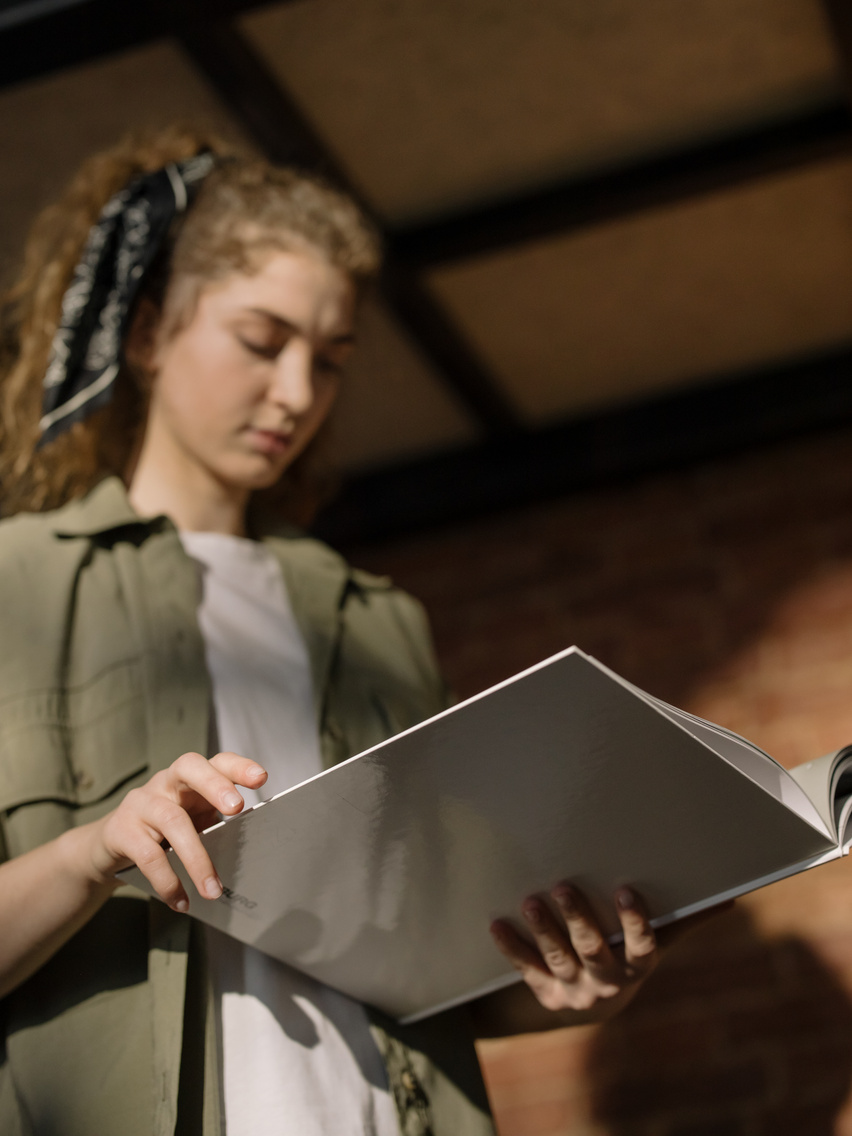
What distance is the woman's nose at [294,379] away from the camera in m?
1.49

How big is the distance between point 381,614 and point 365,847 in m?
0.72

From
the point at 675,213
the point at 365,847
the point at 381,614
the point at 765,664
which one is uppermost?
the point at 365,847

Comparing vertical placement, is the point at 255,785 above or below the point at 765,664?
above

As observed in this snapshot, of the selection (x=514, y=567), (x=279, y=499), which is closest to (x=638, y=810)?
(x=279, y=499)

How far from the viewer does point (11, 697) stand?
1219 millimetres

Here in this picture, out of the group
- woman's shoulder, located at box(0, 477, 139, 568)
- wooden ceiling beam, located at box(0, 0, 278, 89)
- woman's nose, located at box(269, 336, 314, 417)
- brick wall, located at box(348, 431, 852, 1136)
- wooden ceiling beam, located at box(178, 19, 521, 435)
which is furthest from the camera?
brick wall, located at box(348, 431, 852, 1136)

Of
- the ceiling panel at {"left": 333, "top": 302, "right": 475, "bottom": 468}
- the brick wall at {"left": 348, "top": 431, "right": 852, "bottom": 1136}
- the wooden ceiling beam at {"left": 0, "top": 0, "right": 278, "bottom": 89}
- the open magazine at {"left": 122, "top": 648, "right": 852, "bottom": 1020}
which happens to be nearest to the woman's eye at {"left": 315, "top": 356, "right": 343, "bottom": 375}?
the wooden ceiling beam at {"left": 0, "top": 0, "right": 278, "bottom": 89}

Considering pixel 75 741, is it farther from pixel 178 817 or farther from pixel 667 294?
pixel 667 294

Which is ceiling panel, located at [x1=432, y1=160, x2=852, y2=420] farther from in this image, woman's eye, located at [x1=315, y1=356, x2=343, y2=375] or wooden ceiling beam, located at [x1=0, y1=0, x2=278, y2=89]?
woman's eye, located at [x1=315, y1=356, x2=343, y2=375]

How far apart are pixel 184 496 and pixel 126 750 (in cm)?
44

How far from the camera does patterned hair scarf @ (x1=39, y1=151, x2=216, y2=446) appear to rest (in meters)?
1.56

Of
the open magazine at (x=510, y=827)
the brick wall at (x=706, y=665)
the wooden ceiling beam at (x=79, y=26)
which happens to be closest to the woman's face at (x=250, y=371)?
the wooden ceiling beam at (x=79, y=26)

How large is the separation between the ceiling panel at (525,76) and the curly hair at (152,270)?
0.32m

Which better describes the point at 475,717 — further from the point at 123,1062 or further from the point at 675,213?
the point at 675,213
